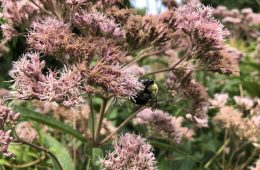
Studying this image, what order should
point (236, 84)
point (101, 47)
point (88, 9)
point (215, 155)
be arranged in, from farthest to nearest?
point (236, 84)
point (215, 155)
point (88, 9)
point (101, 47)

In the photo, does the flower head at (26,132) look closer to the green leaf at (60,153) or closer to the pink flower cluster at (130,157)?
the green leaf at (60,153)

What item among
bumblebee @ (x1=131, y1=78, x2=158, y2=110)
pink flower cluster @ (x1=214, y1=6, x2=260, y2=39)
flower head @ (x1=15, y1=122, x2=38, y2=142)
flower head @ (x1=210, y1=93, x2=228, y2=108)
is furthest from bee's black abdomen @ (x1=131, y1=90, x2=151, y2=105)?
pink flower cluster @ (x1=214, y1=6, x2=260, y2=39)

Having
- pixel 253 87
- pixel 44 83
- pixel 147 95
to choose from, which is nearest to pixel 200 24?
pixel 147 95

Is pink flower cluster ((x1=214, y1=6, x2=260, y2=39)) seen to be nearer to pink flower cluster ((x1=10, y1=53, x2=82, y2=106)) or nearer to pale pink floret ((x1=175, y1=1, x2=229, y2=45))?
pale pink floret ((x1=175, y1=1, x2=229, y2=45))

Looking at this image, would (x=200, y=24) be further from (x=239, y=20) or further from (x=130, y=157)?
(x=239, y=20)

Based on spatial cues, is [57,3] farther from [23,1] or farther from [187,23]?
[187,23]

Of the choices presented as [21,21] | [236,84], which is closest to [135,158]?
[21,21]

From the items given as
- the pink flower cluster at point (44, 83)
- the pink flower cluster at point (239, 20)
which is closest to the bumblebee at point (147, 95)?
the pink flower cluster at point (44, 83)
